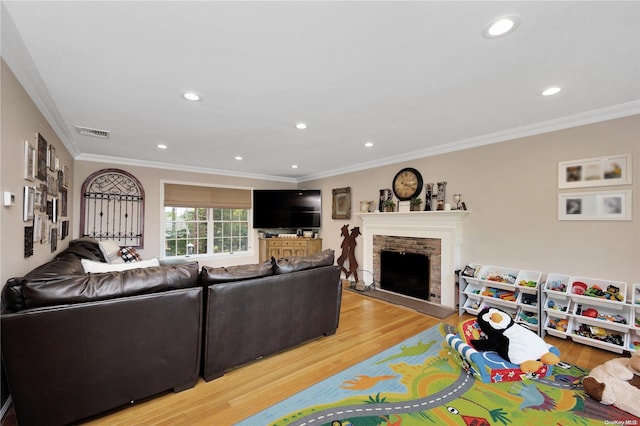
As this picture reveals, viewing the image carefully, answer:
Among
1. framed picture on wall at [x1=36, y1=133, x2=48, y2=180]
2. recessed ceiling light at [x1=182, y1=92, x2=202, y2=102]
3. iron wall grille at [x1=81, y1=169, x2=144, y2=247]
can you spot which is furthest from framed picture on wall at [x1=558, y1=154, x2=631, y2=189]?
iron wall grille at [x1=81, y1=169, x2=144, y2=247]

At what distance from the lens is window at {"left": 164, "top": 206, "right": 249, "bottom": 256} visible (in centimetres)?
552

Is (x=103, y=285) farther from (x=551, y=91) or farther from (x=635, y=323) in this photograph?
(x=635, y=323)

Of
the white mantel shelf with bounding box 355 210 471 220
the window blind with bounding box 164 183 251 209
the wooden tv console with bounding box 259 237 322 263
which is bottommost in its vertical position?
the wooden tv console with bounding box 259 237 322 263

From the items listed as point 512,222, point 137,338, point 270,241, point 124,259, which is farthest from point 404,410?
point 270,241

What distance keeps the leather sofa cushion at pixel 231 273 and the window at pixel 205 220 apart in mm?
3760

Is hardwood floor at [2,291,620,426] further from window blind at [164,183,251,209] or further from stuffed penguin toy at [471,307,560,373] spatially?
window blind at [164,183,251,209]

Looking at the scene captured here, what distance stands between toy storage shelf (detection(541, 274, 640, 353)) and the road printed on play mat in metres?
1.65

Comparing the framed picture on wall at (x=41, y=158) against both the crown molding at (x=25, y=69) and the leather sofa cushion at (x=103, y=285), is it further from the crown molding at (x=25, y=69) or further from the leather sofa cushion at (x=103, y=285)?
the leather sofa cushion at (x=103, y=285)

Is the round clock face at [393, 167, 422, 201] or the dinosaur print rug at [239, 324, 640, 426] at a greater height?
the round clock face at [393, 167, 422, 201]

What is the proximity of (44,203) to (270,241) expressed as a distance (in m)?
4.01

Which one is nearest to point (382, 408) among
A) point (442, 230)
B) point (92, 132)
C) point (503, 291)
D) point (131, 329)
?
point (131, 329)

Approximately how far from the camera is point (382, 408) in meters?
1.87

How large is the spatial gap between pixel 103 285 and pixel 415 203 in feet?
13.3

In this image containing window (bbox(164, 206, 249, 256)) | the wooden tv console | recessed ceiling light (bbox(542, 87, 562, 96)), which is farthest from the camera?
the wooden tv console
